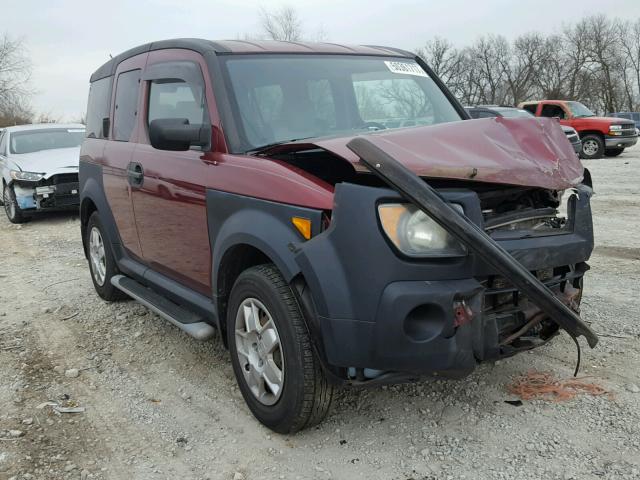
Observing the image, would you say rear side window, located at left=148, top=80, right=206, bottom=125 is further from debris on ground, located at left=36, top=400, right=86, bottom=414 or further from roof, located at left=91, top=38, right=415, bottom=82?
debris on ground, located at left=36, top=400, right=86, bottom=414

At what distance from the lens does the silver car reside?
33.1 feet

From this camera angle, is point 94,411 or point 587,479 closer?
point 587,479

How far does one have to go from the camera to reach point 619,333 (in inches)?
160

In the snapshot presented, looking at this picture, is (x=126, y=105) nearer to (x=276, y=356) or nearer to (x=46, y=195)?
(x=276, y=356)

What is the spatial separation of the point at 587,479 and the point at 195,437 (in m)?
1.84

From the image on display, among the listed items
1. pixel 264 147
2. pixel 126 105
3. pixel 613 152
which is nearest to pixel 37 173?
pixel 126 105

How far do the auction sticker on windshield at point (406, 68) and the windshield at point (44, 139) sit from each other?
875cm

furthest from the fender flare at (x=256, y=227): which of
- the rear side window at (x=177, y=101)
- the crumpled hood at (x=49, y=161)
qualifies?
the crumpled hood at (x=49, y=161)

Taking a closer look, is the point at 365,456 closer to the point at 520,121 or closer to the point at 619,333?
the point at 520,121

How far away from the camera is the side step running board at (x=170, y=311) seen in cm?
350

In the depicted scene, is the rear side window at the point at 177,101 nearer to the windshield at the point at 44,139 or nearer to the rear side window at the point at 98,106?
the rear side window at the point at 98,106

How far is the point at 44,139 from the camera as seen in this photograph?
11.4 meters

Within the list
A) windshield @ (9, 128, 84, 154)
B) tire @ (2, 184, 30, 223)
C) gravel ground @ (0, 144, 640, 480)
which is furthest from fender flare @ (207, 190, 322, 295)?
windshield @ (9, 128, 84, 154)

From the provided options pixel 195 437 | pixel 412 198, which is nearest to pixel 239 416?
pixel 195 437
